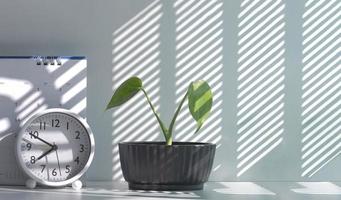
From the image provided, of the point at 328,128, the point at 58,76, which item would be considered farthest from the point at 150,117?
the point at 328,128

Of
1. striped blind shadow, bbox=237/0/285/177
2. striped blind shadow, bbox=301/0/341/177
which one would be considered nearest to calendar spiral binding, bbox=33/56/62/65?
striped blind shadow, bbox=237/0/285/177

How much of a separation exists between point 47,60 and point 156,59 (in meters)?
0.25

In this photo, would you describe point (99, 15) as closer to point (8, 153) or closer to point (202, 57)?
point (202, 57)

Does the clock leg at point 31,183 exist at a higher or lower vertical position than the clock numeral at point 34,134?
lower

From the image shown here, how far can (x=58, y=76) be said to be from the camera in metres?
1.70

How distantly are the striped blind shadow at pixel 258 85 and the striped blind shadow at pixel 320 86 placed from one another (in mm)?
64

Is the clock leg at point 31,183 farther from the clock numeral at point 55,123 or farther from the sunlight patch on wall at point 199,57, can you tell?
the sunlight patch on wall at point 199,57

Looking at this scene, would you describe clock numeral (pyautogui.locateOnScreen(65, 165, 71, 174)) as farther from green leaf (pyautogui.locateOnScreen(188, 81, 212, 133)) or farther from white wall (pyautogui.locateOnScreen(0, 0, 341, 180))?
green leaf (pyautogui.locateOnScreen(188, 81, 212, 133))

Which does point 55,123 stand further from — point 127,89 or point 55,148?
point 127,89

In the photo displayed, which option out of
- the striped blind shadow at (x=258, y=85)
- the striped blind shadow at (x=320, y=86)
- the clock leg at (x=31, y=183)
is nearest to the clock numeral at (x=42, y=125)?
the clock leg at (x=31, y=183)

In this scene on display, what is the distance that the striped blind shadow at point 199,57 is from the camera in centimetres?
177

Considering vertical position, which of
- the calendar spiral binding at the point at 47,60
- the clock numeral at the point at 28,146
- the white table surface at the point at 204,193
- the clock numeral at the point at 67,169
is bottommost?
the white table surface at the point at 204,193

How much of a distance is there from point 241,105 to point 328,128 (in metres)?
0.21

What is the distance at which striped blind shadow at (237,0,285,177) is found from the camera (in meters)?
1.78
